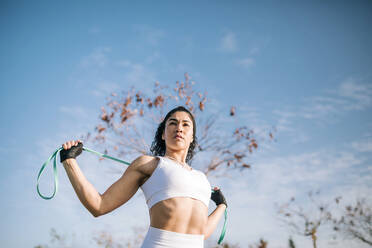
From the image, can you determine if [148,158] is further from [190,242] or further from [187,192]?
[190,242]

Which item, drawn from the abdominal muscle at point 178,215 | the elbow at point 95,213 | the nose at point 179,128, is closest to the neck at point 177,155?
the nose at point 179,128

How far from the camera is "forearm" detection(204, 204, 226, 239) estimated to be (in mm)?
2549

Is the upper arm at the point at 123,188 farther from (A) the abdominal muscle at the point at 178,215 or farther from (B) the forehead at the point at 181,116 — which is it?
(B) the forehead at the point at 181,116

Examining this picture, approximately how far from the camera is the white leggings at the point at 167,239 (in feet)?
6.47

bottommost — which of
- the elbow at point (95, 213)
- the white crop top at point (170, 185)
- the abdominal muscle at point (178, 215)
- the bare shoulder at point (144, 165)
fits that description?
the elbow at point (95, 213)

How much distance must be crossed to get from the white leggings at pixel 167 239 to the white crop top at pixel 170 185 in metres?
0.22

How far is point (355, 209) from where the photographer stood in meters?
21.4

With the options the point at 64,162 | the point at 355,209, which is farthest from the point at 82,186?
the point at 355,209

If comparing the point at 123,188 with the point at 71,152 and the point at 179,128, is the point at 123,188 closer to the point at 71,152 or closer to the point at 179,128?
the point at 71,152

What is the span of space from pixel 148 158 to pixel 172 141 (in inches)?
17.0

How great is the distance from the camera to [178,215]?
2.07 m

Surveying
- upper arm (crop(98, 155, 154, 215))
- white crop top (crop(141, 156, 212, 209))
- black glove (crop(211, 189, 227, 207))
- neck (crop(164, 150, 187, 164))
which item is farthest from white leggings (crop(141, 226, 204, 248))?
black glove (crop(211, 189, 227, 207))

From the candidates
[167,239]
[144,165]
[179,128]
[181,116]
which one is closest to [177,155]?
[179,128]

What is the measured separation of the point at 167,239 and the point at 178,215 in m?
0.18
